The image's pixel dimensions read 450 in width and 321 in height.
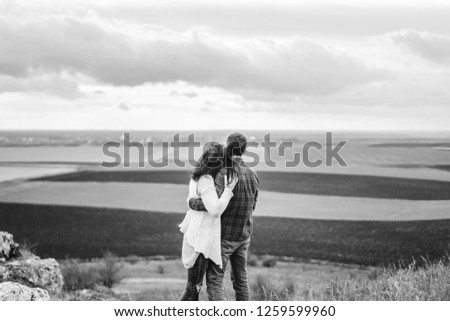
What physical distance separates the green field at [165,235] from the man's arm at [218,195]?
332 inches

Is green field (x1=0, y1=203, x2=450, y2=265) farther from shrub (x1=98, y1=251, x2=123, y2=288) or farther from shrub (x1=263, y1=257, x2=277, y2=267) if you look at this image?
shrub (x1=98, y1=251, x2=123, y2=288)

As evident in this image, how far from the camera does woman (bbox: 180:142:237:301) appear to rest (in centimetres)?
484

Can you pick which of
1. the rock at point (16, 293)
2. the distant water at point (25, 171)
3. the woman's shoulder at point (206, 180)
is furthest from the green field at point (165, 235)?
the rock at point (16, 293)

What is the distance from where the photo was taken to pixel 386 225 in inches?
588

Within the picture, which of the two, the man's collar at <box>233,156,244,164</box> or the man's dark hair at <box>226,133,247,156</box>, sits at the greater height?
the man's dark hair at <box>226,133,247,156</box>

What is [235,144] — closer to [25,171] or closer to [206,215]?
[206,215]

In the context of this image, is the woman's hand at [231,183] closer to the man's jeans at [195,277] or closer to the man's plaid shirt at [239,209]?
the man's plaid shirt at [239,209]

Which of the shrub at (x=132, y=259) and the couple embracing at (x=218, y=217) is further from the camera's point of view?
the shrub at (x=132, y=259)

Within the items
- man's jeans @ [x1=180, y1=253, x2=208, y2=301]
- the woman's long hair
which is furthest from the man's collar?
man's jeans @ [x1=180, y1=253, x2=208, y2=301]

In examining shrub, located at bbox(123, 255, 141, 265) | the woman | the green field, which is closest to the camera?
the woman

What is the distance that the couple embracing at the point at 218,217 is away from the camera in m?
4.89

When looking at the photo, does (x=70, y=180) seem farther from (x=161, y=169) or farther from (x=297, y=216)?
(x=297, y=216)

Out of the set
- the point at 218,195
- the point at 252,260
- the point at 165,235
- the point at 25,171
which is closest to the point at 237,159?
the point at 218,195
